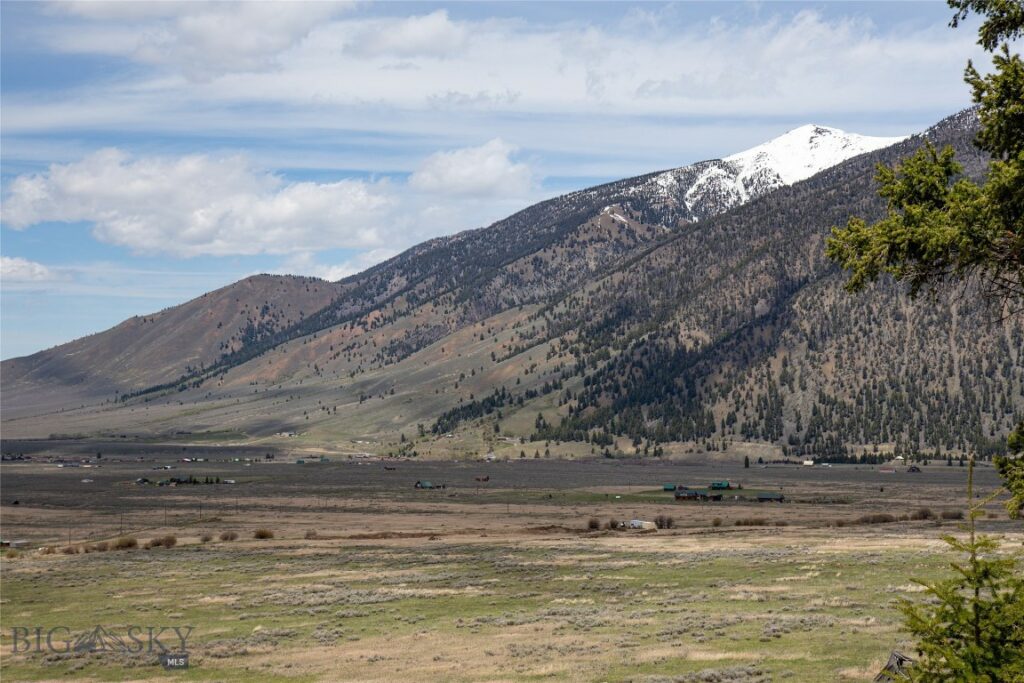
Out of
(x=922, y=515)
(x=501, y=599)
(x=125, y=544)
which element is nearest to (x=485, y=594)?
(x=501, y=599)

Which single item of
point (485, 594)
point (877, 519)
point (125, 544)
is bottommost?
point (125, 544)

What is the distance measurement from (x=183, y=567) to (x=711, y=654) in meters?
46.7

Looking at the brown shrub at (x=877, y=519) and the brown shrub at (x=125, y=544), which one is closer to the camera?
the brown shrub at (x=125, y=544)

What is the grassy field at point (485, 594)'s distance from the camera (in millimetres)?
38562

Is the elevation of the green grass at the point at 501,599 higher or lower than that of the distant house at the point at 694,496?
higher

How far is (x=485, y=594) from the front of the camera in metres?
56.8

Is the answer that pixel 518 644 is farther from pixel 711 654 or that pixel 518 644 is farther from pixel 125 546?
pixel 125 546

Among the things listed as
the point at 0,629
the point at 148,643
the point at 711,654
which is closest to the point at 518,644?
the point at 711,654

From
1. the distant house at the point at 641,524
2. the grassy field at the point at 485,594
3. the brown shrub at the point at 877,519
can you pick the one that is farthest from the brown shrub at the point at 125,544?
the brown shrub at the point at 877,519

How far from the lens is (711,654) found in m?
37.8

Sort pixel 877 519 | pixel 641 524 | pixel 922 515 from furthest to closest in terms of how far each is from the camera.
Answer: pixel 922 515
pixel 877 519
pixel 641 524

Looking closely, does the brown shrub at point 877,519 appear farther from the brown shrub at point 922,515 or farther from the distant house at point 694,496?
the distant house at point 694,496

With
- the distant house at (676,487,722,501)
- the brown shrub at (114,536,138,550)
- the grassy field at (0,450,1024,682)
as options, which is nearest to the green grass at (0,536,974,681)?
the grassy field at (0,450,1024,682)

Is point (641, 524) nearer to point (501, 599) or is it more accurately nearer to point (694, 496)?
point (501, 599)
